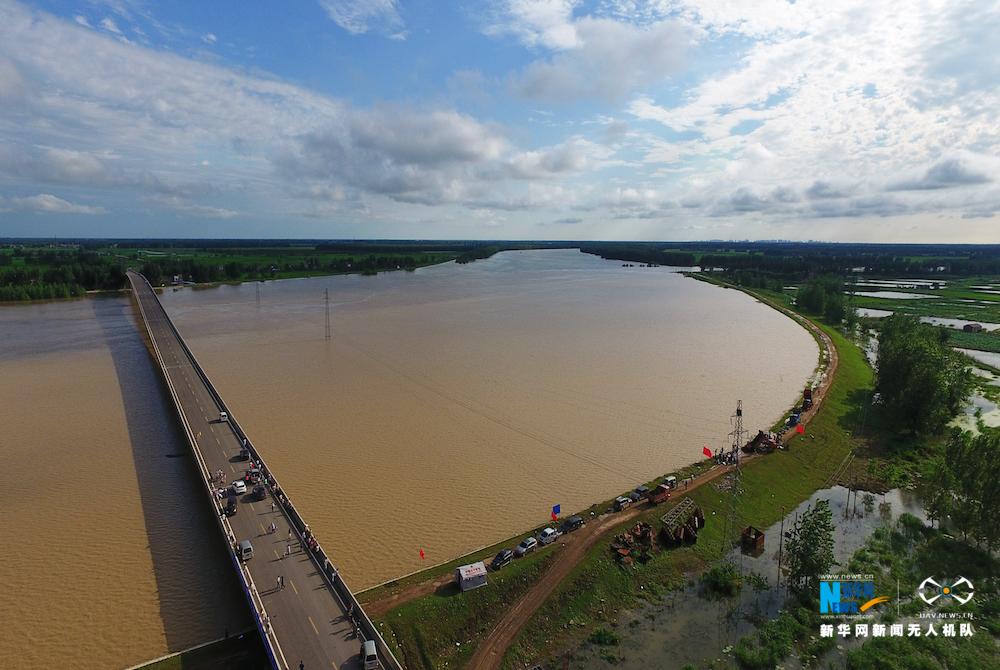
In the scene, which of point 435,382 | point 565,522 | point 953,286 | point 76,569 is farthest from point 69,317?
point 953,286

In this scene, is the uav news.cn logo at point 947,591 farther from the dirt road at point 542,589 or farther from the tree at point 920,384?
the tree at point 920,384

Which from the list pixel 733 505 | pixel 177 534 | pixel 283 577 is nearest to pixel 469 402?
pixel 733 505

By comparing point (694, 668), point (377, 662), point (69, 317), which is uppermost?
point (69, 317)

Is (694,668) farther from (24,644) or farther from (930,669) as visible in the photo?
(24,644)

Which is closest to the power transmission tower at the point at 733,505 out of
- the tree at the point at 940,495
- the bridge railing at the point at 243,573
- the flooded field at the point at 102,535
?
the tree at the point at 940,495

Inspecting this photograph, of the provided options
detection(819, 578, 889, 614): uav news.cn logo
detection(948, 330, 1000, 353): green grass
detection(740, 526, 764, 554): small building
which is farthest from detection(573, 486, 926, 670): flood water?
detection(948, 330, 1000, 353): green grass

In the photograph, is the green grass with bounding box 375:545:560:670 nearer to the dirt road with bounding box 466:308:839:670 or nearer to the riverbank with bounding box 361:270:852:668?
the riverbank with bounding box 361:270:852:668
